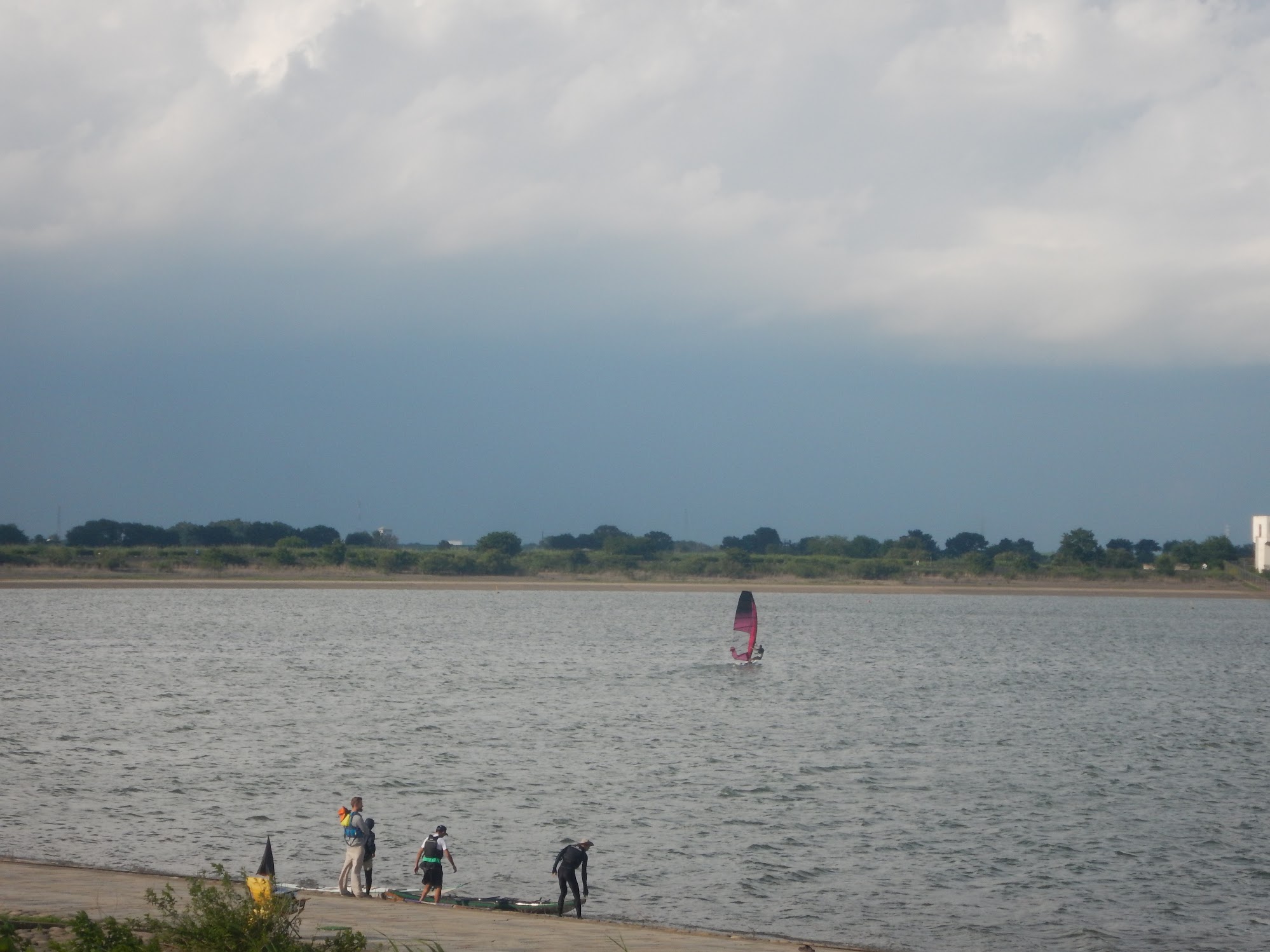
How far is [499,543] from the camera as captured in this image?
540 feet

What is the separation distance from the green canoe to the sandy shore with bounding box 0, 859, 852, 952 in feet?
1.19

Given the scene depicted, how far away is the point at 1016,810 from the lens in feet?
90.5

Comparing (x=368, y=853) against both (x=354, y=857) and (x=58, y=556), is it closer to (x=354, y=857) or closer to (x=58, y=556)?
(x=354, y=857)

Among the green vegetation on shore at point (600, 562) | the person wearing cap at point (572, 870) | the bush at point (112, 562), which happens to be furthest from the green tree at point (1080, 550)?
the person wearing cap at point (572, 870)

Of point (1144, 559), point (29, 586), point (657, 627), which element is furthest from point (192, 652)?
point (1144, 559)

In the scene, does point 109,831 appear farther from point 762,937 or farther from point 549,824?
point 762,937

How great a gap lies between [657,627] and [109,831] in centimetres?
7415

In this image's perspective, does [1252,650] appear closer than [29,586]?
Yes

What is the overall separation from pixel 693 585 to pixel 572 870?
132056 millimetres

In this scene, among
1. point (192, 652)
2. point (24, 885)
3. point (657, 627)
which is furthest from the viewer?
point (657, 627)

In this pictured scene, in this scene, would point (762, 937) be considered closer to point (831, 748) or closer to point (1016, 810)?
point (1016, 810)

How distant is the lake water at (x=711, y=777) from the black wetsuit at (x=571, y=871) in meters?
0.87

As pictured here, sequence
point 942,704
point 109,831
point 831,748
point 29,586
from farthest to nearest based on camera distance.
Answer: point 29,586
point 942,704
point 831,748
point 109,831

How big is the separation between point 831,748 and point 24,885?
Answer: 23.6m
